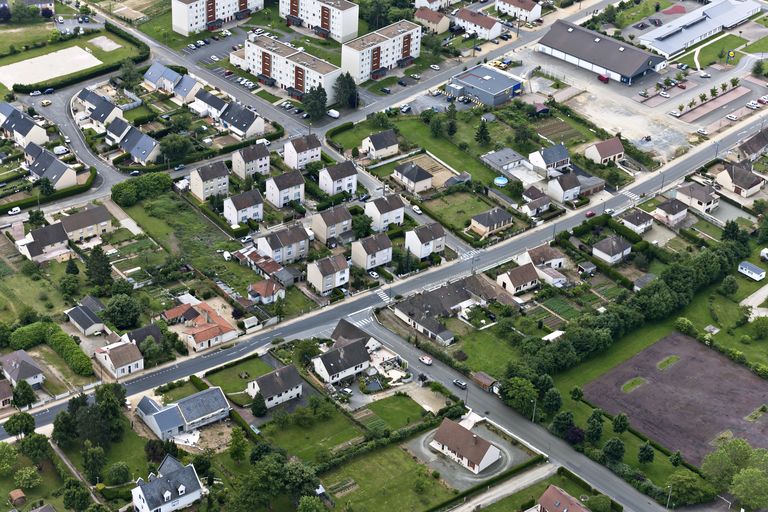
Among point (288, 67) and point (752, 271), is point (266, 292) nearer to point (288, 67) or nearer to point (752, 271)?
point (288, 67)

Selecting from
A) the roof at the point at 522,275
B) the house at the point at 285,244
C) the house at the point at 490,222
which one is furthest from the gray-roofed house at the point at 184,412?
the house at the point at 490,222

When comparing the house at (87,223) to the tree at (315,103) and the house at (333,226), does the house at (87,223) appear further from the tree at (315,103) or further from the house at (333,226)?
the tree at (315,103)

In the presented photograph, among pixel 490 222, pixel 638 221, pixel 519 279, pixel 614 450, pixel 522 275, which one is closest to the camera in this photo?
pixel 614 450

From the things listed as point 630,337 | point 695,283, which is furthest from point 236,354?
point 695,283

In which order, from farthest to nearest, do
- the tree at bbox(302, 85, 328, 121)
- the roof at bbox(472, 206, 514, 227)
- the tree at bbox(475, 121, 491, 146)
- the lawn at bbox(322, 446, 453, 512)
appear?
1. the tree at bbox(302, 85, 328, 121)
2. the tree at bbox(475, 121, 491, 146)
3. the roof at bbox(472, 206, 514, 227)
4. the lawn at bbox(322, 446, 453, 512)

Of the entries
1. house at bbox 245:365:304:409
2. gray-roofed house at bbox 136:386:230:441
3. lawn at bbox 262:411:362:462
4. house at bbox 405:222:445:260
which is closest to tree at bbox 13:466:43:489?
gray-roofed house at bbox 136:386:230:441

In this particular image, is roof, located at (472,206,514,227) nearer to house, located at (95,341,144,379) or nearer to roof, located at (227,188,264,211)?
roof, located at (227,188,264,211)

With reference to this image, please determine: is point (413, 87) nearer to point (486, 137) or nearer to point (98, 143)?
point (486, 137)

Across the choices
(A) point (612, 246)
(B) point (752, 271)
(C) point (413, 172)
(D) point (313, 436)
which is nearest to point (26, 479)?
(D) point (313, 436)
